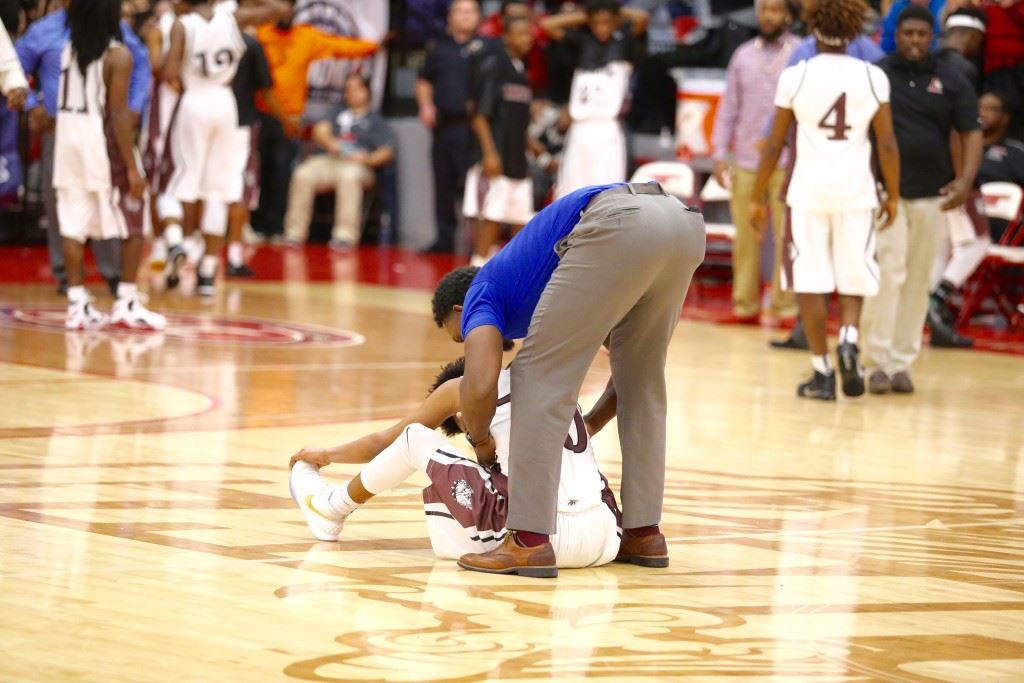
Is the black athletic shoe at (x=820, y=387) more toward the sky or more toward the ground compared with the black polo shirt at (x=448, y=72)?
more toward the ground

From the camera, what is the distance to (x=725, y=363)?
1022cm

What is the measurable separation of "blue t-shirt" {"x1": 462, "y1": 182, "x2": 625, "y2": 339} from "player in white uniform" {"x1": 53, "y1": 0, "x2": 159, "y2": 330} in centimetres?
554

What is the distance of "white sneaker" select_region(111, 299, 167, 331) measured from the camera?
33.5 ft

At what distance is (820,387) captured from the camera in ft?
29.3

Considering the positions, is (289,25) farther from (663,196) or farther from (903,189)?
(663,196)

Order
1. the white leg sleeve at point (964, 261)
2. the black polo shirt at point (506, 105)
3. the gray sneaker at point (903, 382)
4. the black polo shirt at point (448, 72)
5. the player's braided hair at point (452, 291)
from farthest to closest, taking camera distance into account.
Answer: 1. the black polo shirt at point (448, 72)
2. the black polo shirt at point (506, 105)
3. the white leg sleeve at point (964, 261)
4. the gray sneaker at point (903, 382)
5. the player's braided hair at point (452, 291)

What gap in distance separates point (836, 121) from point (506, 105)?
529 cm

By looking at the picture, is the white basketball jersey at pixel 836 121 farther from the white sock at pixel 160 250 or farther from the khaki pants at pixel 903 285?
the white sock at pixel 160 250

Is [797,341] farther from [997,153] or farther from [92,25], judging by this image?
[92,25]

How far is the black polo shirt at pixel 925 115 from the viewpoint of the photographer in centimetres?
935

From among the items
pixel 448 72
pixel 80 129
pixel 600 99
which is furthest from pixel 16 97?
→ pixel 448 72

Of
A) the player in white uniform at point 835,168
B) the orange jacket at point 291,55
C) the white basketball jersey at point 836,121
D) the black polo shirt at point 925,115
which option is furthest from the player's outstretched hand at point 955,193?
the orange jacket at point 291,55

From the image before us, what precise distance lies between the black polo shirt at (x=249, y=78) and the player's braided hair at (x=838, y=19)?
16.5 feet

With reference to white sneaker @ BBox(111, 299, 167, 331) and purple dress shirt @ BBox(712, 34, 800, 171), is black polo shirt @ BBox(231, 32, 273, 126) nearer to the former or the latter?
white sneaker @ BBox(111, 299, 167, 331)
